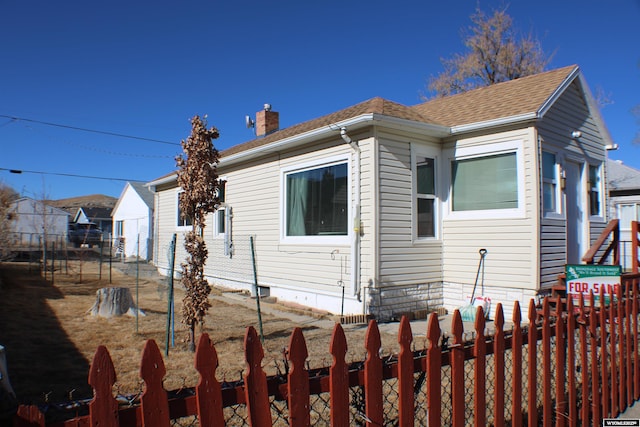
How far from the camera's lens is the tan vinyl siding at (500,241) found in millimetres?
8055

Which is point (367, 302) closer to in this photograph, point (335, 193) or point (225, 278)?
point (335, 193)

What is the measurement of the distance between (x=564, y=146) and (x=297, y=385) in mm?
9153

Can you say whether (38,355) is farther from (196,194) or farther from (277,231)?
(277,231)

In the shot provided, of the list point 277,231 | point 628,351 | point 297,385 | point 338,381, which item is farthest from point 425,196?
point 297,385

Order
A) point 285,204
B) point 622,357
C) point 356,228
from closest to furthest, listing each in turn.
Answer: point 622,357 < point 356,228 < point 285,204

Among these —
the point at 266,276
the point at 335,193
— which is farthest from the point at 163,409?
the point at 266,276

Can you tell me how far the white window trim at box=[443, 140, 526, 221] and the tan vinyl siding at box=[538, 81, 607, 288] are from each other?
0.50 m

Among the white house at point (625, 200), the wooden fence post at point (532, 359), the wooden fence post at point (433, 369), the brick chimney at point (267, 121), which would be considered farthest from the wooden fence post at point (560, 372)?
the white house at point (625, 200)

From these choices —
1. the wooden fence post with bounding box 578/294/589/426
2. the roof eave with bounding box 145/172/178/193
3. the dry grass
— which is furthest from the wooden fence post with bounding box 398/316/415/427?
the roof eave with bounding box 145/172/178/193

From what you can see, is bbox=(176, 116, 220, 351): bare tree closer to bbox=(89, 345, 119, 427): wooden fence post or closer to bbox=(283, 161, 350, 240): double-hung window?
bbox=(283, 161, 350, 240): double-hung window

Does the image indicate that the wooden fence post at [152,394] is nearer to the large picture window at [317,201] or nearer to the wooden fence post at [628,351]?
the wooden fence post at [628,351]

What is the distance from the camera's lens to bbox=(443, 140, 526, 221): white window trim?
26.9 feet

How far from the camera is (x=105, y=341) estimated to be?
649 cm

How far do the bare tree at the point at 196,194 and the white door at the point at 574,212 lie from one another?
7284 millimetres
